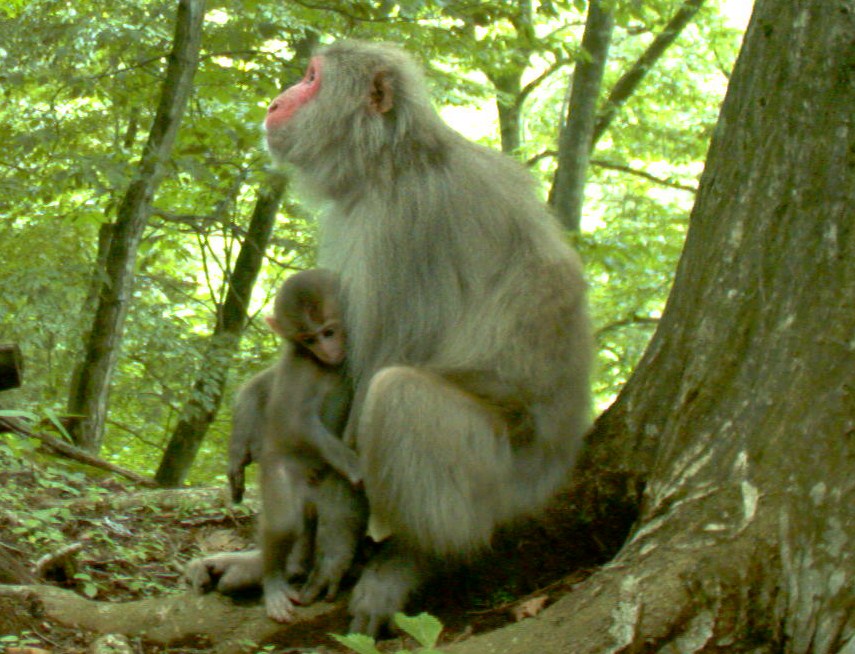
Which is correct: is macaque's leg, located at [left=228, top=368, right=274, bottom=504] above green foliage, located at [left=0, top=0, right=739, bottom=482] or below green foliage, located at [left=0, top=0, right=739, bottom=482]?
below

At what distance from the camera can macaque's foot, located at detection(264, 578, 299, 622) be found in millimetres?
4066

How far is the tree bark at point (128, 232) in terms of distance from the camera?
8.06m

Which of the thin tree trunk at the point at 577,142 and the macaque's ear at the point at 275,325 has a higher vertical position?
the thin tree trunk at the point at 577,142

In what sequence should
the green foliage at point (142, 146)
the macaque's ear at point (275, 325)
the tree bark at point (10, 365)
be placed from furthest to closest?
the green foliage at point (142, 146) < the tree bark at point (10, 365) < the macaque's ear at point (275, 325)

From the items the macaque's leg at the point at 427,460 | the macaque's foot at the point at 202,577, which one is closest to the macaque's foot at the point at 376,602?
the macaque's leg at the point at 427,460

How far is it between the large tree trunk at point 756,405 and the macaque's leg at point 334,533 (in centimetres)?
85

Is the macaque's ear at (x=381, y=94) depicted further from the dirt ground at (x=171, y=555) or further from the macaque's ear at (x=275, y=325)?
the dirt ground at (x=171, y=555)

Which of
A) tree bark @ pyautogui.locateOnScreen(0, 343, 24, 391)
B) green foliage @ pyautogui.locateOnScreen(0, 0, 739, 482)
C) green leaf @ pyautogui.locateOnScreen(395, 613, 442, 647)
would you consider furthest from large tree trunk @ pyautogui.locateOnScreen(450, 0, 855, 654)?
green foliage @ pyautogui.locateOnScreen(0, 0, 739, 482)

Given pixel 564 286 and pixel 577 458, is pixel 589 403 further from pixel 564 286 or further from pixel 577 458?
pixel 564 286

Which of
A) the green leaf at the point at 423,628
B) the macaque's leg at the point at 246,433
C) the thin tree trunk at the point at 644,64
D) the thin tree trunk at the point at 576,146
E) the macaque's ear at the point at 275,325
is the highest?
the thin tree trunk at the point at 644,64

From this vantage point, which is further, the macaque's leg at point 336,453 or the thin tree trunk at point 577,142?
the thin tree trunk at point 577,142

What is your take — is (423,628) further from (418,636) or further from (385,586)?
(385,586)

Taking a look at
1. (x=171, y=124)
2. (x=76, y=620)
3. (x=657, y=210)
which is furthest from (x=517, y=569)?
(x=657, y=210)

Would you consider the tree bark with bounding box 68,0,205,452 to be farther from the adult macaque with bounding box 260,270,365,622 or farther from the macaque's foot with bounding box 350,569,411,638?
the macaque's foot with bounding box 350,569,411,638
